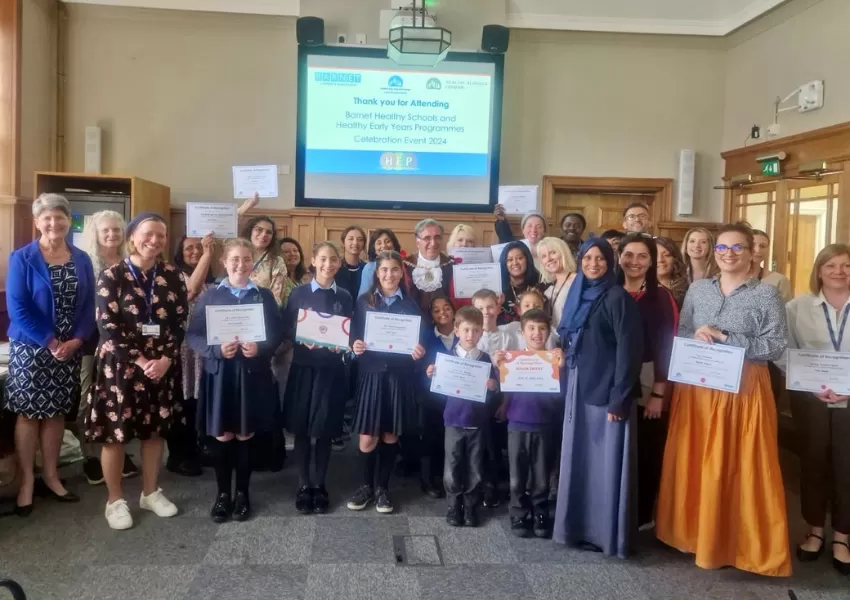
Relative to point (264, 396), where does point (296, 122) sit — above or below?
above

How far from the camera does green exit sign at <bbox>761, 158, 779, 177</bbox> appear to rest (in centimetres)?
563

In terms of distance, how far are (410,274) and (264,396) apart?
1.12 m

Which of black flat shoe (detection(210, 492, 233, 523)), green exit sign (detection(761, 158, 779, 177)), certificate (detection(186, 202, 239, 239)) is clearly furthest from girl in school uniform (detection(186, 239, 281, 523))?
green exit sign (detection(761, 158, 779, 177))

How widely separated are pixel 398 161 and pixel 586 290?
3.75m

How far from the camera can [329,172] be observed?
618 cm

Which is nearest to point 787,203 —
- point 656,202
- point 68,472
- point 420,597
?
point 656,202

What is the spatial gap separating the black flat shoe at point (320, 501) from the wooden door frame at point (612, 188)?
4132 millimetres

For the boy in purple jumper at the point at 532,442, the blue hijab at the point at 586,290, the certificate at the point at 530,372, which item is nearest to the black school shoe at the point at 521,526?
the boy in purple jumper at the point at 532,442

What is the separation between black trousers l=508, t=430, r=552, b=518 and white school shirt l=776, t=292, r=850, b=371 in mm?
1234

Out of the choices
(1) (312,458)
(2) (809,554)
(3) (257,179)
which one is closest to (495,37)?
(3) (257,179)

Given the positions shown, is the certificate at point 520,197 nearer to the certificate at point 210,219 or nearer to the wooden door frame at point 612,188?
the wooden door frame at point 612,188

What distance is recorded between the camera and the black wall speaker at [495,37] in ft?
19.7

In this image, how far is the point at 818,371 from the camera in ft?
9.10

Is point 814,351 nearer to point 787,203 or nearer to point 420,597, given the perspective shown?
point 420,597
